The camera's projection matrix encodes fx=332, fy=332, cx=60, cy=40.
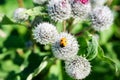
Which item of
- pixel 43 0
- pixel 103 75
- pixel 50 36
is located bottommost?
pixel 103 75

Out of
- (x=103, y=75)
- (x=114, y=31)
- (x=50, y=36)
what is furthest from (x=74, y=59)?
(x=114, y=31)

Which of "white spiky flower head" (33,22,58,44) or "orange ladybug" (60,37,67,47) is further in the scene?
"white spiky flower head" (33,22,58,44)

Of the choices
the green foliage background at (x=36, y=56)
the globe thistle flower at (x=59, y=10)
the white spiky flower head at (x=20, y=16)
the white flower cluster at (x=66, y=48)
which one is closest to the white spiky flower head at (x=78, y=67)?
the white flower cluster at (x=66, y=48)

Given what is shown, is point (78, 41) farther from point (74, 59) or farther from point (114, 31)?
point (114, 31)

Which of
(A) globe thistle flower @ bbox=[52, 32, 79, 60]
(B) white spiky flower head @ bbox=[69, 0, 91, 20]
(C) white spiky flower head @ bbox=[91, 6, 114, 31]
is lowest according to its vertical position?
(A) globe thistle flower @ bbox=[52, 32, 79, 60]

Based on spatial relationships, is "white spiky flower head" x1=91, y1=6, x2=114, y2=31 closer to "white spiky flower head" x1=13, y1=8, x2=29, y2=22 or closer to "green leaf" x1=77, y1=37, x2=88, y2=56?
"green leaf" x1=77, y1=37, x2=88, y2=56

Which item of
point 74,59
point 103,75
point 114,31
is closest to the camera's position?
point 74,59

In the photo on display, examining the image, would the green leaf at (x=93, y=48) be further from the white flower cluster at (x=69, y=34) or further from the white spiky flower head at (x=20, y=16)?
the white spiky flower head at (x=20, y=16)

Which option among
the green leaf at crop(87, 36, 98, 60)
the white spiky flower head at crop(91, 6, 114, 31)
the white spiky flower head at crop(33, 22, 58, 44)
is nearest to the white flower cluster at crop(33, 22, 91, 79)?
the white spiky flower head at crop(33, 22, 58, 44)
